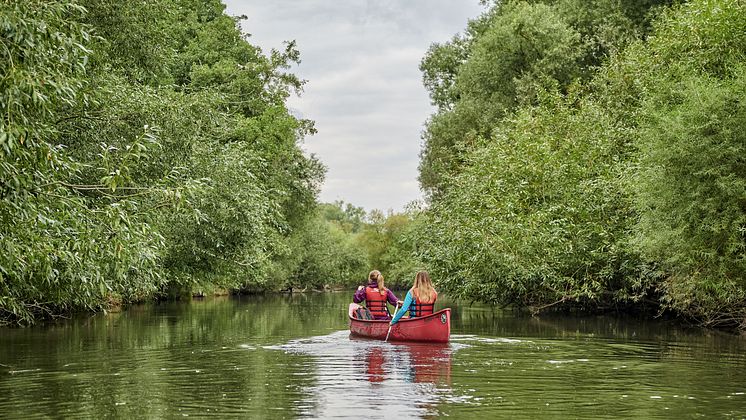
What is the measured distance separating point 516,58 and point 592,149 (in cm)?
1388

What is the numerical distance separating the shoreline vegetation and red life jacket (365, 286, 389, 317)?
14.7 feet

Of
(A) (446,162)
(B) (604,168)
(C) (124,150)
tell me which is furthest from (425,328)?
(A) (446,162)

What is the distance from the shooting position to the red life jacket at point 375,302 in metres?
22.7

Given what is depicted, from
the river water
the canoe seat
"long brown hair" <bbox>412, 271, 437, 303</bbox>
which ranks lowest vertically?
the river water

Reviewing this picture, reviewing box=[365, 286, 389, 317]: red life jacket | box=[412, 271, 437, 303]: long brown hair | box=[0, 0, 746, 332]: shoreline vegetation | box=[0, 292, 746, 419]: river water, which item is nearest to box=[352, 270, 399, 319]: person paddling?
box=[365, 286, 389, 317]: red life jacket

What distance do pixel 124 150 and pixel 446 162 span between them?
32803 mm

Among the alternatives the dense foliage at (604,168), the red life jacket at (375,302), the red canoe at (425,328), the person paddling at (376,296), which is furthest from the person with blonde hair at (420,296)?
the dense foliage at (604,168)

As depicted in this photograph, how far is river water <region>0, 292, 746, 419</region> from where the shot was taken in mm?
11000

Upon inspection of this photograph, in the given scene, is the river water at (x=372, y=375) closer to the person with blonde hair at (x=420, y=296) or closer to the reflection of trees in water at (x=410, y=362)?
the reflection of trees in water at (x=410, y=362)

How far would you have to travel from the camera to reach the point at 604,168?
106 feet

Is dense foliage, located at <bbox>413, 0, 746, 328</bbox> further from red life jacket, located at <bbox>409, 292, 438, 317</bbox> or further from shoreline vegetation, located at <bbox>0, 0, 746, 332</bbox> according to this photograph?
red life jacket, located at <bbox>409, 292, 438, 317</bbox>

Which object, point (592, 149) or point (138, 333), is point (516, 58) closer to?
point (592, 149)

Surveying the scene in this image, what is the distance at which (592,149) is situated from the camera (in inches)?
1303

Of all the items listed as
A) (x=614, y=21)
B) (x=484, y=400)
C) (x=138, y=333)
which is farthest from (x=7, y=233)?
(x=614, y=21)
